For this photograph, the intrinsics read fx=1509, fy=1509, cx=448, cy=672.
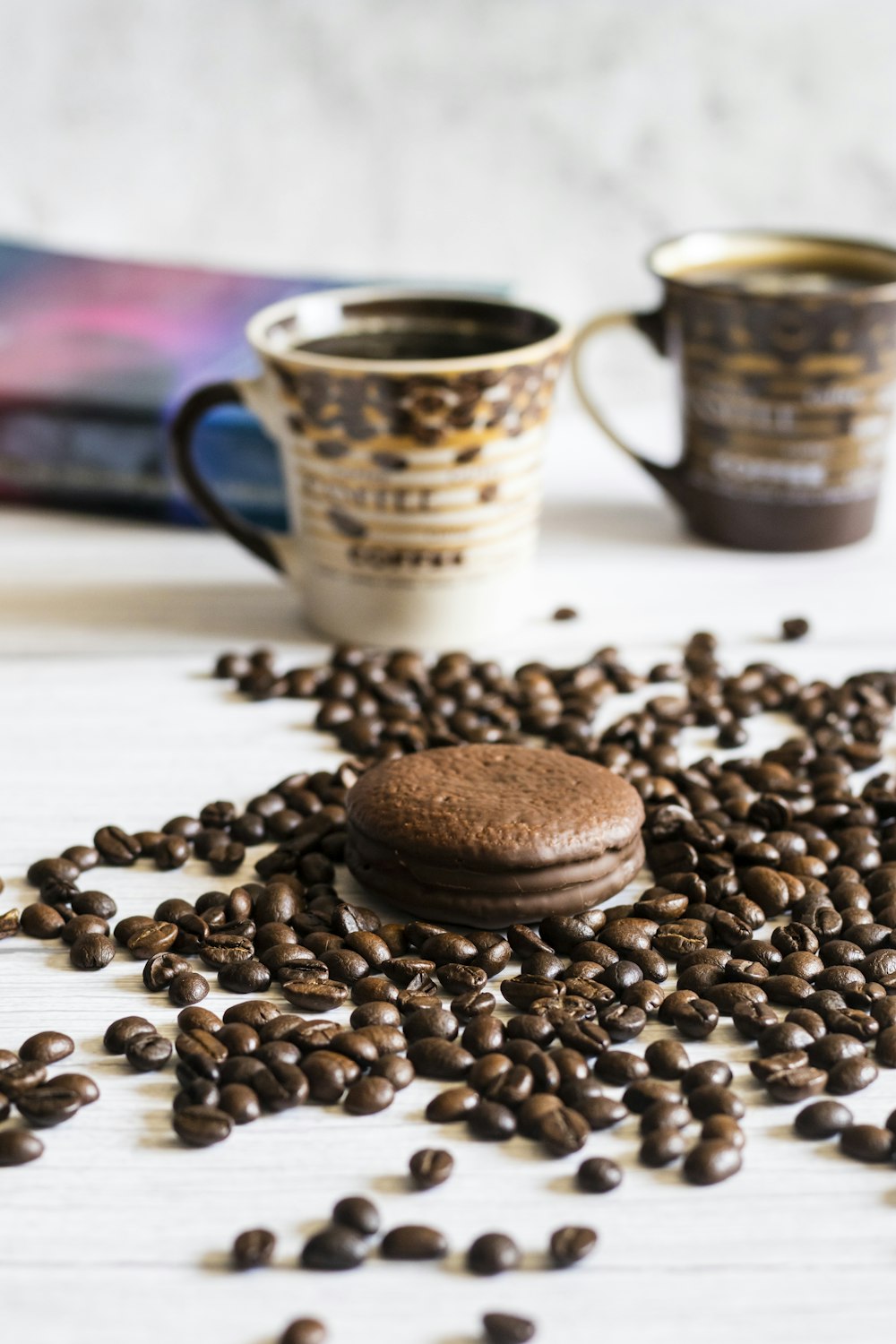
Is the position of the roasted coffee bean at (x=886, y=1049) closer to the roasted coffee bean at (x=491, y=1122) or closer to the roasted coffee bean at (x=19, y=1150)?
the roasted coffee bean at (x=491, y=1122)

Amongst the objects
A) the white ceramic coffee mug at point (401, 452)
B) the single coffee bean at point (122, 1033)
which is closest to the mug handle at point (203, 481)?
the white ceramic coffee mug at point (401, 452)

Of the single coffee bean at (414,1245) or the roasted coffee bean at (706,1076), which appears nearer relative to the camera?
the single coffee bean at (414,1245)

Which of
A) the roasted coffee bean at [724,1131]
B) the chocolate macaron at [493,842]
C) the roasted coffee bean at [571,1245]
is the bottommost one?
the roasted coffee bean at [571,1245]

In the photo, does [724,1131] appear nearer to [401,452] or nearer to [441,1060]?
[441,1060]

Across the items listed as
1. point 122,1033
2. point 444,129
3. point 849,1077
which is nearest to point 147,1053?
point 122,1033

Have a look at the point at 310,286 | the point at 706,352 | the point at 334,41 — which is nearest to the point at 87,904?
the point at 706,352
